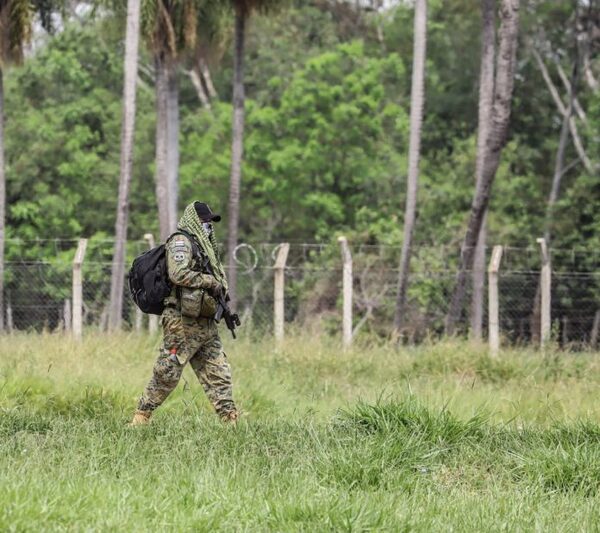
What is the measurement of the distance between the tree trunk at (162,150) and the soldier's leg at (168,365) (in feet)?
55.6

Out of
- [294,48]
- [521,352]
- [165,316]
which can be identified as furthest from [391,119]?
[165,316]

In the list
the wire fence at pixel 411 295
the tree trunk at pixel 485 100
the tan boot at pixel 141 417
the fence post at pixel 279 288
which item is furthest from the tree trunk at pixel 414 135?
the tan boot at pixel 141 417

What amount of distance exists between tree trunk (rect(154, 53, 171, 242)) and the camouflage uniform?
1689 cm

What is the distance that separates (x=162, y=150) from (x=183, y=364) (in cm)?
1853

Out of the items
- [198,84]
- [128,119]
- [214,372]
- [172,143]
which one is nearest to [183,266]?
[214,372]

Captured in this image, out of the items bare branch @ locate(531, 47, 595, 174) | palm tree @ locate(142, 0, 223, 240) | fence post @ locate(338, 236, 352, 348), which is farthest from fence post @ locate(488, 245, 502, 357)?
bare branch @ locate(531, 47, 595, 174)

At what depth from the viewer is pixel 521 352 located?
15.4 meters

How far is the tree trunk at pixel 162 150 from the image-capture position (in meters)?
26.8

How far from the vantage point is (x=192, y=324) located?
31.4ft

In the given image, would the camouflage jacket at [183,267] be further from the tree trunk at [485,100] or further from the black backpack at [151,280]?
the tree trunk at [485,100]

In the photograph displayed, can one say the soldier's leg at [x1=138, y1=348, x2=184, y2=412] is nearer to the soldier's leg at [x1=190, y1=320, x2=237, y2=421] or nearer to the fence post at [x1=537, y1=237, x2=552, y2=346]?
the soldier's leg at [x1=190, y1=320, x2=237, y2=421]

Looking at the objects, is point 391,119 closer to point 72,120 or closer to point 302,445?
point 72,120

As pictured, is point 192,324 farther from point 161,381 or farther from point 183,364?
point 161,381

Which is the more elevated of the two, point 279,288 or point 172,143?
point 172,143
